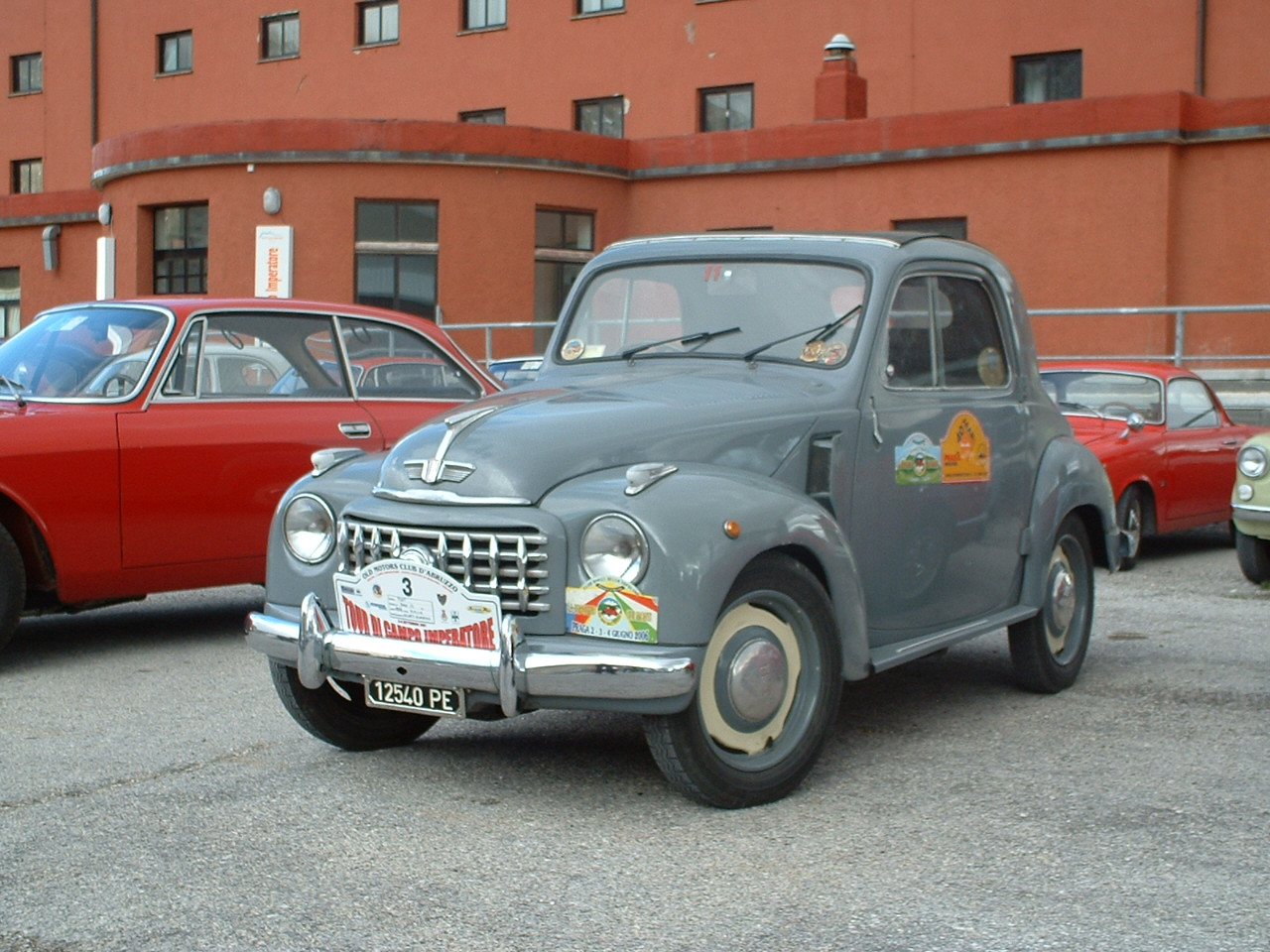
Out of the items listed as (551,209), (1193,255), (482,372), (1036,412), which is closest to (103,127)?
(551,209)

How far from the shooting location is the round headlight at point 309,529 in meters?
5.08

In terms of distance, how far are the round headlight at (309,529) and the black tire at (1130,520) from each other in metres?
7.05

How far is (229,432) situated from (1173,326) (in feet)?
50.7

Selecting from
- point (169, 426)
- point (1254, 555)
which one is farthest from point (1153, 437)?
point (169, 426)

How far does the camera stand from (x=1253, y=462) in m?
9.55

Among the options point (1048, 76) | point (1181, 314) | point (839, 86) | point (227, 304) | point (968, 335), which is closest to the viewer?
point (968, 335)

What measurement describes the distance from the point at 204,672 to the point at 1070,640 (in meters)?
3.73

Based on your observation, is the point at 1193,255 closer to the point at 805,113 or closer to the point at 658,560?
the point at 805,113

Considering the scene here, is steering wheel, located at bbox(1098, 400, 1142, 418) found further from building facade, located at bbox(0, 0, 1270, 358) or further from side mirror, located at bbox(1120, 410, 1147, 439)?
building facade, located at bbox(0, 0, 1270, 358)

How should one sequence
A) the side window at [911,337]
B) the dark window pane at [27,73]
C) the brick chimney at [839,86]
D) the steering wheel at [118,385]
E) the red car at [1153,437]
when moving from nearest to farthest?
the side window at [911,337], the steering wheel at [118,385], the red car at [1153,437], the brick chimney at [839,86], the dark window pane at [27,73]

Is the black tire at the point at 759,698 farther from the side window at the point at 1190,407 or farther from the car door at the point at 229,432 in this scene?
the side window at the point at 1190,407

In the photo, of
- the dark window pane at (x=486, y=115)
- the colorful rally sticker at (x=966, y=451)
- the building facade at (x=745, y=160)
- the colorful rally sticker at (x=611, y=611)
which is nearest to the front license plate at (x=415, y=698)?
the colorful rally sticker at (x=611, y=611)

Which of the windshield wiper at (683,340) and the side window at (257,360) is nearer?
the windshield wiper at (683,340)

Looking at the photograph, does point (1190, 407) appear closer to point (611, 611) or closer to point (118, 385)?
point (118, 385)
